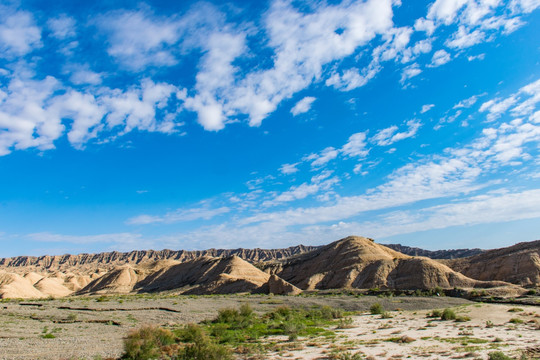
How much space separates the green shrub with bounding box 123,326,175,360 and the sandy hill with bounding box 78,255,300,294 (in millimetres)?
49264

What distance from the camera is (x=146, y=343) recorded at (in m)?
16.1

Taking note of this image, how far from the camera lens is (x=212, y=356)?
1375 cm

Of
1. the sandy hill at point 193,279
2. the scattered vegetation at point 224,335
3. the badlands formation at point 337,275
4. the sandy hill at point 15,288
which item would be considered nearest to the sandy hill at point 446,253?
the badlands formation at point 337,275

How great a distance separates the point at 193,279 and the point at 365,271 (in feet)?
152

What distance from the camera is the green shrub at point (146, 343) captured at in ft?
50.5

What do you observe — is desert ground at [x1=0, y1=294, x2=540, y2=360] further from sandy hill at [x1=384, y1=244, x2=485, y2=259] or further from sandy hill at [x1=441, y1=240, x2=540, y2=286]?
sandy hill at [x1=384, y1=244, x2=485, y2=259]

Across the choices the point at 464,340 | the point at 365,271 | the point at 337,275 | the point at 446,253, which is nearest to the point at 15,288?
the point at 337,275

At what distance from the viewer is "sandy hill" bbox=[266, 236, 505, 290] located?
57.6m

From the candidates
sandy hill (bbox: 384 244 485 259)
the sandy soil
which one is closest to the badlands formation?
the sandy soil

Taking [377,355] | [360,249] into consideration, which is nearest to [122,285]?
[360,249]

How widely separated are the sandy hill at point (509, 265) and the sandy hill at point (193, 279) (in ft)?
138

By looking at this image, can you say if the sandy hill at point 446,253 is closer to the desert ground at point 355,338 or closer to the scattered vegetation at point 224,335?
the desert ground at point 355,338

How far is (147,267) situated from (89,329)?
10115 cm

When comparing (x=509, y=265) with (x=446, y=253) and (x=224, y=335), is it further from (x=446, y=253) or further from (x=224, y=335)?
(x=446, y=253)
